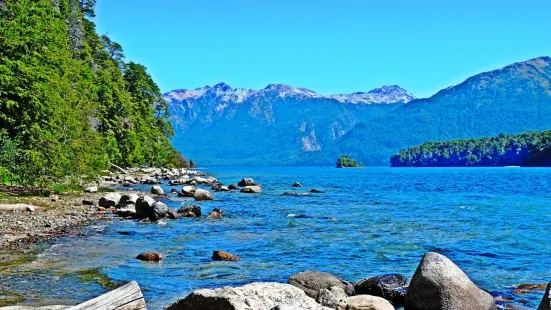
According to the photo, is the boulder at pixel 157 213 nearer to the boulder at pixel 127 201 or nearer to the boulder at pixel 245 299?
the boulder at pixel 127 201

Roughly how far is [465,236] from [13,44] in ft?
83.3

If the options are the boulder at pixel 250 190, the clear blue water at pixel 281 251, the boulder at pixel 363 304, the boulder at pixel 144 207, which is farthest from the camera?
the boulder at pixel 250 190

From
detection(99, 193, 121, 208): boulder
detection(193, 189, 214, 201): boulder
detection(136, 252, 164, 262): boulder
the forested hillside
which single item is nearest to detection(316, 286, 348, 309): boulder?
detection(136, 252, 164, 262): boulder

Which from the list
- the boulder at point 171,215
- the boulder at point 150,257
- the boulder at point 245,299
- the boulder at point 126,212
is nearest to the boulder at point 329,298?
the boulder at point 245,299

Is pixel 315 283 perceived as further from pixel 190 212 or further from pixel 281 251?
pixel 190 212

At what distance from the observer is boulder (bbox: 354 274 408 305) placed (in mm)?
12891

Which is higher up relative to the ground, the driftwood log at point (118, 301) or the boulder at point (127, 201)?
the driftwood log at point (118, 301)

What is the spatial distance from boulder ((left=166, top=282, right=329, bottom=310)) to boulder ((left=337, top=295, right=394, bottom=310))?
71.7 inches

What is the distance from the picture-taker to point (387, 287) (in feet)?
43.0

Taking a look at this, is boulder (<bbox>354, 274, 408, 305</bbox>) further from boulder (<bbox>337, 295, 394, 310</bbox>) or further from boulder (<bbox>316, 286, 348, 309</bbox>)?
boulder (<bbox>337, 295, 394, 310</bbox>)

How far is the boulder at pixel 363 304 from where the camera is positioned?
10304 millimetres

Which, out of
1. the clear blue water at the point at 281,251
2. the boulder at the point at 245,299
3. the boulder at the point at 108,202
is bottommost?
the clear blue water at the point at 281,251

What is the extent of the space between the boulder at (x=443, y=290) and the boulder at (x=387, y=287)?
3.76 ft

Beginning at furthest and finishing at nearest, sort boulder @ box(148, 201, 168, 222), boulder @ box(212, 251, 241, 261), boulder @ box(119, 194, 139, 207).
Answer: boulder @ box(119, 194, 139, 207) → boulder @ box(148, 201, 168, 222) → boulder @ box(212, 251, 241, 261)
